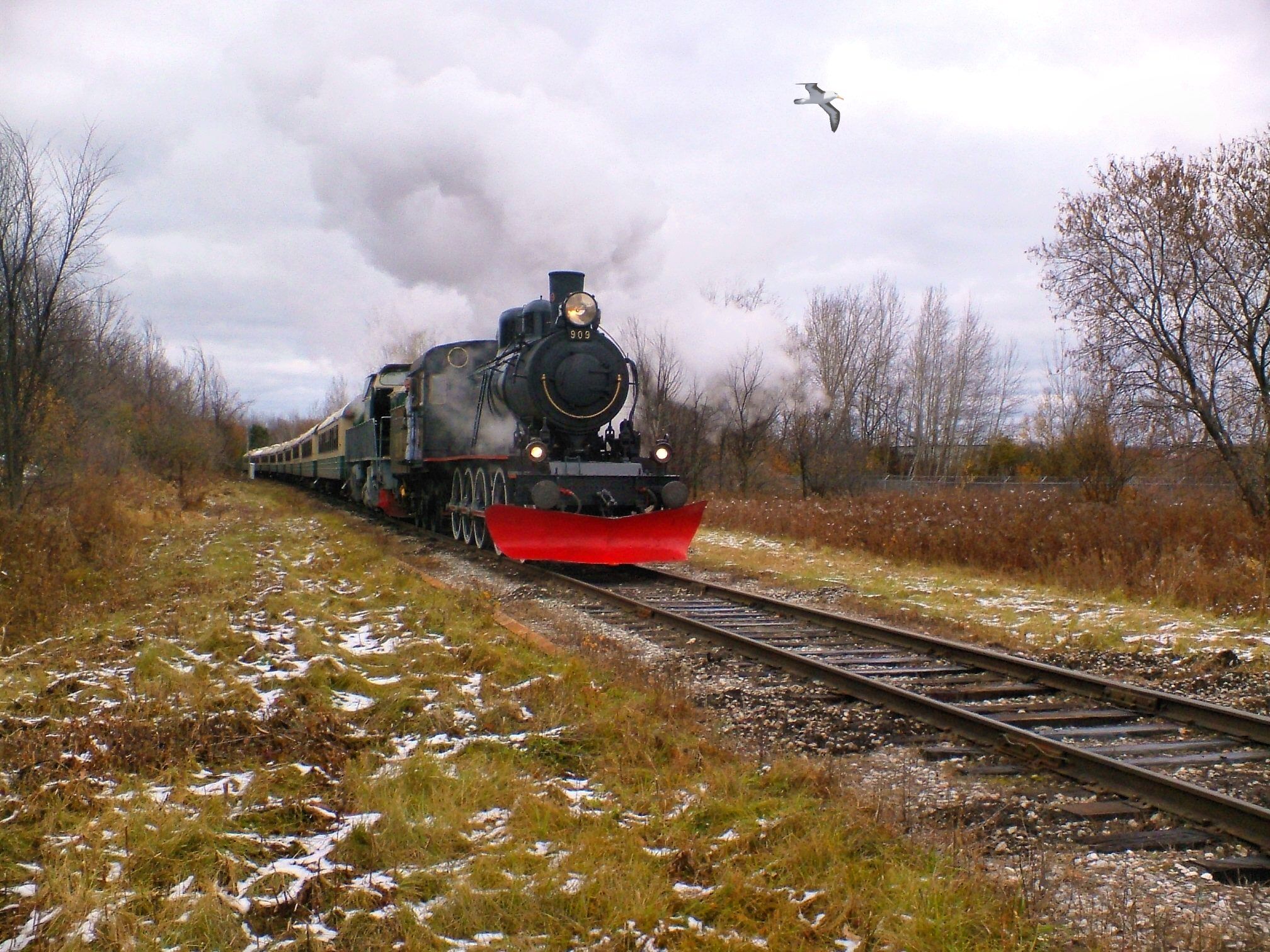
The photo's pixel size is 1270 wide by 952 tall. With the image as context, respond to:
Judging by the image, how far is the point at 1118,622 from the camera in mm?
7035

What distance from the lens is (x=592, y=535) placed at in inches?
381

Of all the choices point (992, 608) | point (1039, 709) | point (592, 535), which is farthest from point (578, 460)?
point (1039, 709)

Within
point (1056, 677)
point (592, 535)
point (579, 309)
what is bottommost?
point (1056, 677)

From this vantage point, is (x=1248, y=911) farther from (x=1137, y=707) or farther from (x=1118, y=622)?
(x=1118, y=622)

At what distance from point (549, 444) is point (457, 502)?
2.86 meters

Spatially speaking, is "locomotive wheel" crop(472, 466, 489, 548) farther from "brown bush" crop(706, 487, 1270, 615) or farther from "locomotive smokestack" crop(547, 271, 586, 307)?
"brown bush" crop(706, 487, 1270, 615)

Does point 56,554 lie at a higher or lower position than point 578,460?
lower

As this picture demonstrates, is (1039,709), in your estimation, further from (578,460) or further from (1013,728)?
(578,460)

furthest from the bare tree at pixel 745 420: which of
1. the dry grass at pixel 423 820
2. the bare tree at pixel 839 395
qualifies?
the dry grass at pixel 423 820

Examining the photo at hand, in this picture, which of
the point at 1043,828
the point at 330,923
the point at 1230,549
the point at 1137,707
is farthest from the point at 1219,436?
the point at 330,923

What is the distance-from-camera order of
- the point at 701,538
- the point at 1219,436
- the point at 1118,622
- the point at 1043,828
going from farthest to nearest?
the point at 701,538
the point at 1219,436
the point at 1118,622
the point at 1043,828

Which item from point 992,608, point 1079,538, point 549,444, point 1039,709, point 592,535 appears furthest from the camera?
point 1079,538

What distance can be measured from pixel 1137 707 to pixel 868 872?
278cm

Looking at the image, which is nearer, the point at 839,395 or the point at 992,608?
the point at 992,608
